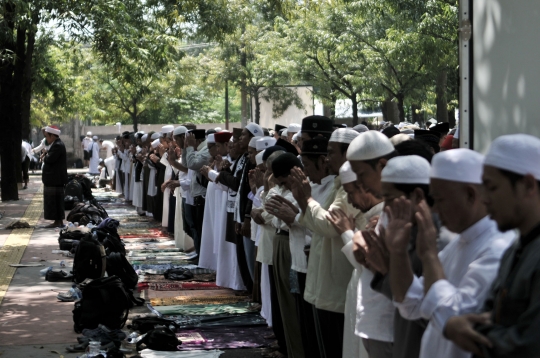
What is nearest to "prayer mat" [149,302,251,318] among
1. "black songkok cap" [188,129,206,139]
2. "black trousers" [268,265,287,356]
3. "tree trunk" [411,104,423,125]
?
"black trousers" [268,265,287,356]

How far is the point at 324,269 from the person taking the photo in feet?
19.2

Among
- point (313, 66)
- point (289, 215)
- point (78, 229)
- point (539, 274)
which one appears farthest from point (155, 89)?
point (539, 274)

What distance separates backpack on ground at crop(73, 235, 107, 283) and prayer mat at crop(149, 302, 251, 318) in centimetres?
113

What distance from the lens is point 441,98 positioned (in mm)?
29516

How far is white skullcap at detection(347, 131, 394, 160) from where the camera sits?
4922 mm

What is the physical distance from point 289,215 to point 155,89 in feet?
151

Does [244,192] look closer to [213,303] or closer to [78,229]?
[213,303]

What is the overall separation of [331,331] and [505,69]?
83.5 inches

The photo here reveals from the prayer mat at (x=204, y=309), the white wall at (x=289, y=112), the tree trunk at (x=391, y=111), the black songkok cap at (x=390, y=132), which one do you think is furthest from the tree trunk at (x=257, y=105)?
the black songkok cap at (x=390, y=132)

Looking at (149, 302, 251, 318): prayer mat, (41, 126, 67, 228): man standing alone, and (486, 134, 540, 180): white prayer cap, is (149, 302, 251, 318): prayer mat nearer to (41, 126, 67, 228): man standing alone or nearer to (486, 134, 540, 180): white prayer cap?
(486, 134, 540, 180): white prayer cap

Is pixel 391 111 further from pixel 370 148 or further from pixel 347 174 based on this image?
pixel 370 148

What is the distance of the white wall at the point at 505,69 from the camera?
16.1ft

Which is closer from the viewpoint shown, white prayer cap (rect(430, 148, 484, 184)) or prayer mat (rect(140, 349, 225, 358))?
white prayer cap (rect(430, 148, 484, 184))

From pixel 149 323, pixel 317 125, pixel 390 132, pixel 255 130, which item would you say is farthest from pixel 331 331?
pixel 255 130
